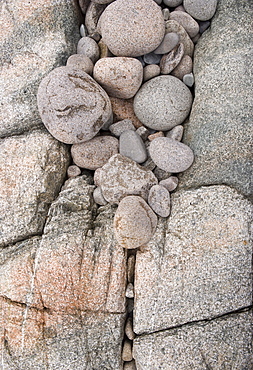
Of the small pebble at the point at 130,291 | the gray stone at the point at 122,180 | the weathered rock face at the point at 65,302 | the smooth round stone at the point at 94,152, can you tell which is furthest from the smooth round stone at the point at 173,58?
the small pebble at the point at 130,291

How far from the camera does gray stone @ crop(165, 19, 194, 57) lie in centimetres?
312

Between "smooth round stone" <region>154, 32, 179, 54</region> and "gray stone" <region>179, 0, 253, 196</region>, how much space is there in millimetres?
306

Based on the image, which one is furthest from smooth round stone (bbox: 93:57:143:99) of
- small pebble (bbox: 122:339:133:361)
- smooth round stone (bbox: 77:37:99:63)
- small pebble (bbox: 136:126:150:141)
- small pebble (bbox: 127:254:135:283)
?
small pebble (bbox: 122:339:133:361)

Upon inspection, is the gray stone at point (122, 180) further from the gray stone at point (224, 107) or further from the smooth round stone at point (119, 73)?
the smooth round stone at point (119, 73)

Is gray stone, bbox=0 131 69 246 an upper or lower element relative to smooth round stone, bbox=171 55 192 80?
lower

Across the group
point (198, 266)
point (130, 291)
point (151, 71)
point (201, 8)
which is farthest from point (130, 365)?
point (201, 8)

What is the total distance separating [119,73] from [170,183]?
1154mm

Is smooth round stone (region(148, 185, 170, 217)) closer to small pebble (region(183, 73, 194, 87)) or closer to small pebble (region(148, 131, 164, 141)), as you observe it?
small pebble (region(148, 131, 164, 141))

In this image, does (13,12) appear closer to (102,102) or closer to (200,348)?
(102,102)

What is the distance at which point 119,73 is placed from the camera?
296cm

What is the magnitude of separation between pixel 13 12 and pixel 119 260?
2834mm

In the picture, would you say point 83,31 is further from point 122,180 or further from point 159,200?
point 159,200

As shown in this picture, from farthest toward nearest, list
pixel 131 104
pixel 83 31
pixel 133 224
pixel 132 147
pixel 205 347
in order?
pixel 83 31
pixel 131 104
pixel 132 147
pixel 133 224
pixel 205 347

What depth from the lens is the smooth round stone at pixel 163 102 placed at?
9.90 ft
